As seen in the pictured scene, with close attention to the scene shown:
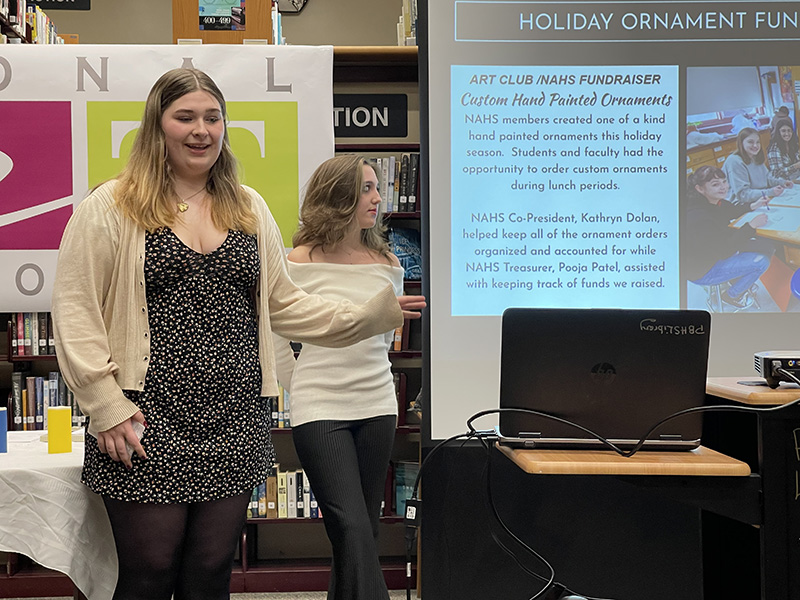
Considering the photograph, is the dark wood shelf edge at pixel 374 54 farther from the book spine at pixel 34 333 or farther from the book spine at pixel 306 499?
the book spine at pixel 306 499

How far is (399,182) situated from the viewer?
156 inches

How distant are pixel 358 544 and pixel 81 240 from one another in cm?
117

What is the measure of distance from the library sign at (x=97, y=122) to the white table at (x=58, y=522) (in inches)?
66.4

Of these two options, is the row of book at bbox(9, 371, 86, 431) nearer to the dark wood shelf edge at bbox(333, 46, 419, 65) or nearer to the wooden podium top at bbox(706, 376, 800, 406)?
the dark wood shelf edge at bbox(333, 46, 419, 65)

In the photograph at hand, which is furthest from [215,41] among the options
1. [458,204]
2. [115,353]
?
[115,353]

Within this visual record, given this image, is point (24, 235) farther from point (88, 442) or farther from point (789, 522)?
point (789, 522)

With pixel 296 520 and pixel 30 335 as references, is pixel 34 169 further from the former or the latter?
pixel 296 520

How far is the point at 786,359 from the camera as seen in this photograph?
5.75 ft

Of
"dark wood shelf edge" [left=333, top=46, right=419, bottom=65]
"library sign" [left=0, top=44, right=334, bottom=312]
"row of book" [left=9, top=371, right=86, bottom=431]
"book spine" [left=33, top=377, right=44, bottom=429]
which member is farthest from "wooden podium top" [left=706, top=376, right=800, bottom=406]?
"book spine" [left=33, top=377, right=44, bottom=429]

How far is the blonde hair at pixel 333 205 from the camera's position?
255 centimetres

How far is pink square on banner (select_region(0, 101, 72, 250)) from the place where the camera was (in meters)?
3.42

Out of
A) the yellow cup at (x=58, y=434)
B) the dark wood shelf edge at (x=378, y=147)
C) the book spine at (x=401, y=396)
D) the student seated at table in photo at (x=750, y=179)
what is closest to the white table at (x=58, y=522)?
the yellow cup at (x=58, y=434)

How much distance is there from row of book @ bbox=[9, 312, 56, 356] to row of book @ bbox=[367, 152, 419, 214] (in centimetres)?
170

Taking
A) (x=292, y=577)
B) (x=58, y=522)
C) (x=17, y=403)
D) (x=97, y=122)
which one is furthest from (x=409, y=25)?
(x=58, y=522)
